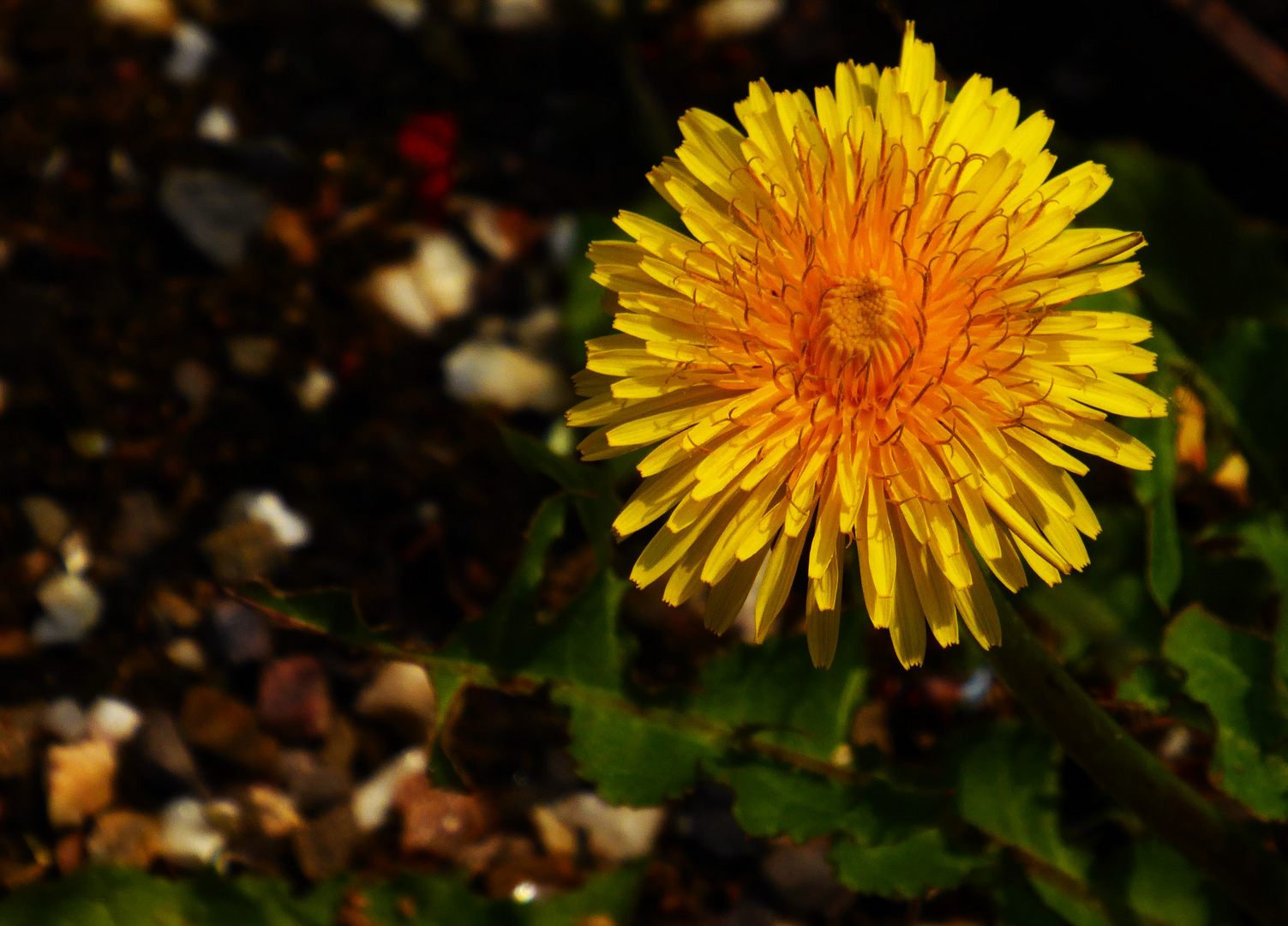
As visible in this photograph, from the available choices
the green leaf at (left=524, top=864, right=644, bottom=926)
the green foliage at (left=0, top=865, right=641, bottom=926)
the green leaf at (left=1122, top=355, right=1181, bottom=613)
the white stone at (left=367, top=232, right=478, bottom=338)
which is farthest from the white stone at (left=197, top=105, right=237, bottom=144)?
the green leaf at (left=1122, top=355, right=1181, bottom=613)

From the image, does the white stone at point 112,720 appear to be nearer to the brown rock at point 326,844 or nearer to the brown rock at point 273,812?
the brown rock at point 273,812

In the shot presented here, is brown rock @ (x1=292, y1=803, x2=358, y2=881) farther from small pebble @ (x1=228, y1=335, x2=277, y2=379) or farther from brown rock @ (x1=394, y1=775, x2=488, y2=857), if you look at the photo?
small pebble @ (x1=228, y1=335, x2=277, y2=379)

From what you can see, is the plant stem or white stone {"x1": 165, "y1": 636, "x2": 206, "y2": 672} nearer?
the plant stem

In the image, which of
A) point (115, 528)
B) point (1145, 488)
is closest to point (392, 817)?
point (115, 528)

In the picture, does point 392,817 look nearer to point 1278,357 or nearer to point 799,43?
point 1278,357

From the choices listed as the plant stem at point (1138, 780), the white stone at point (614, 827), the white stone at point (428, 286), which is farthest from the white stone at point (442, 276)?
the plant stem at point (1138, 780)

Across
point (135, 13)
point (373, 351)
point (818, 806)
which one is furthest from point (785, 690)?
point (135, 13)
